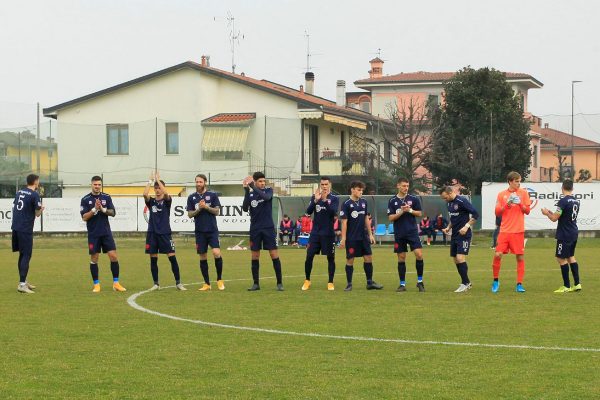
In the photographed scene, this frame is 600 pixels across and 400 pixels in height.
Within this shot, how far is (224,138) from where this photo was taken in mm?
54219

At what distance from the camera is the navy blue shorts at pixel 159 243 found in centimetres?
1927

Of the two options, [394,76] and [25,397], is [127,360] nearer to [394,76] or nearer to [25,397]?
[25,397]

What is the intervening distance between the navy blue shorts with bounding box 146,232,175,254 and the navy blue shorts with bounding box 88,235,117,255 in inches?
27.3

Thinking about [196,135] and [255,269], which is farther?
[196,135]

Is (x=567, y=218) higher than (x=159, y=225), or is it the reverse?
(x=567, y=218)

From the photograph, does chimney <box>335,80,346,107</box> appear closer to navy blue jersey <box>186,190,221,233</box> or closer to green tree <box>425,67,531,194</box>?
green tree <box>425,67,531,194</box>

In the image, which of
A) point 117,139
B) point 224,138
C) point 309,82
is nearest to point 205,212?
point 224,138

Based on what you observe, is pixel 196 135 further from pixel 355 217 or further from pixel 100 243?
pixel 355 217

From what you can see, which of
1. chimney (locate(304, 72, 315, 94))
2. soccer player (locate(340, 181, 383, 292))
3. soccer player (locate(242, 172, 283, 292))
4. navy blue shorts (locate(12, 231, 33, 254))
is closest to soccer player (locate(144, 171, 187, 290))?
soccer player (locate(242, 172, 283, 292))

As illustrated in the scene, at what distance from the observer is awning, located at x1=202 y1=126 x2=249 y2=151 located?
53.8 meters

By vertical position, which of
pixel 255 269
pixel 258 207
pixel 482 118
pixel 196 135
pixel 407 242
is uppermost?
pixel 482 118

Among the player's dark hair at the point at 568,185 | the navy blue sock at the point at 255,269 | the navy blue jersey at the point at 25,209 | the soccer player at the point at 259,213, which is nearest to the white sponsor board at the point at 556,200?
the navy blue sock at the point at 255,269

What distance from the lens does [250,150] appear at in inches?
2142

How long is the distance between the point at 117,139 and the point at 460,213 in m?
40.2
